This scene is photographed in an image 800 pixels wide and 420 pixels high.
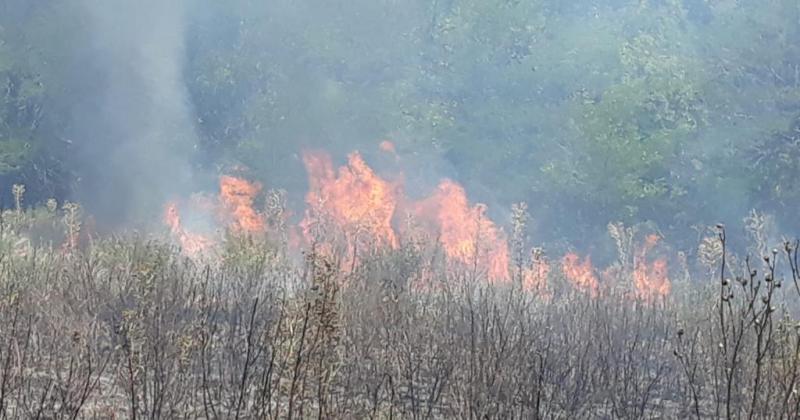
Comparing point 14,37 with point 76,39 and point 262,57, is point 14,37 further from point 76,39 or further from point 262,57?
point 262,57

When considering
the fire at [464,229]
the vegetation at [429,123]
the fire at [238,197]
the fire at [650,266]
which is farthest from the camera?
the fire at [238,197]

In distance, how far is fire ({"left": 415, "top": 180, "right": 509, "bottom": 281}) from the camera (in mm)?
16703

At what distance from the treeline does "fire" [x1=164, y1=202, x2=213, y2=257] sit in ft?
3.32

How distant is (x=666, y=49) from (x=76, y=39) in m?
15.1

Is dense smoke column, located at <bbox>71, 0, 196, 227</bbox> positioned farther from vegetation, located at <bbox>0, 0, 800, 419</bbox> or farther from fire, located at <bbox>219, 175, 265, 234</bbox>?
fire, located at <bbox>219, 175, 265, 234</bbox>

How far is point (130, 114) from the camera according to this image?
21.3 m

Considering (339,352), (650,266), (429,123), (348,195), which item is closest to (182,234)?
(348,195)

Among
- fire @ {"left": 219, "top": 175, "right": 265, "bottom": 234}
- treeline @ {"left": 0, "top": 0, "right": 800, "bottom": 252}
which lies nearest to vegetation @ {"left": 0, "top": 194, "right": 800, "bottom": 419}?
treeline @ {"left": 0, "top": 0, "right": 800, "bottom": 252}

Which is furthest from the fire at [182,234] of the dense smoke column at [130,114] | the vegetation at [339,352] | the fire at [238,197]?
the vegetation at [339,352]

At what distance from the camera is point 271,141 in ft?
68.3

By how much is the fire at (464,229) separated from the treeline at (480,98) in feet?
1.98

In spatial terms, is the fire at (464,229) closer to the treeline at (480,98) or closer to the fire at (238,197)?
the treeline at (480,98)

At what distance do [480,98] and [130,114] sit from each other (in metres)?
9.27

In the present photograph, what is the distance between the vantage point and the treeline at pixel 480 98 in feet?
57.1
